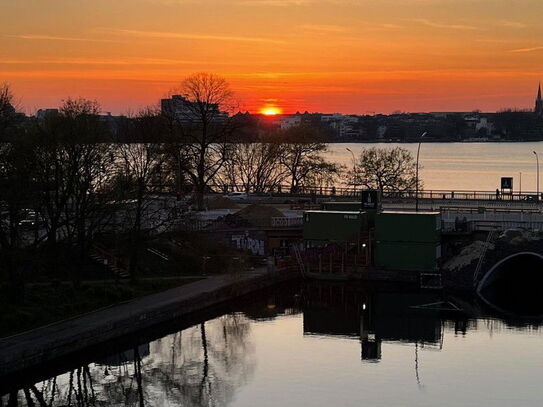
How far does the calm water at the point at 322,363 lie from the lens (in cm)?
3275

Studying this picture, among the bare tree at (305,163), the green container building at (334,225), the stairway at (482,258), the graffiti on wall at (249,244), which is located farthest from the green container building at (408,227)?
the bare tree at (305,163)

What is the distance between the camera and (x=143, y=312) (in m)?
40.3

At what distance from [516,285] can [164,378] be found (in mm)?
29412

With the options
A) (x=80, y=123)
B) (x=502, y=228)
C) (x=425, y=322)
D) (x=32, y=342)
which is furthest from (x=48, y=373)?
(x=502, y=228)

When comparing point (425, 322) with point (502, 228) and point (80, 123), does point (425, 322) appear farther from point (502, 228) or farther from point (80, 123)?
point (80, 123)

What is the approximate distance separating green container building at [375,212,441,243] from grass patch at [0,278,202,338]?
16043mm

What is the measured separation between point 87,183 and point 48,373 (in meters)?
12.6

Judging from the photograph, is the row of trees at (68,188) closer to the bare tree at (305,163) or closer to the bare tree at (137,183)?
the bare tree at (137,183)

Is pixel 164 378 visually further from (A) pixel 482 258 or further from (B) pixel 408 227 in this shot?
(A) pixel 482 258

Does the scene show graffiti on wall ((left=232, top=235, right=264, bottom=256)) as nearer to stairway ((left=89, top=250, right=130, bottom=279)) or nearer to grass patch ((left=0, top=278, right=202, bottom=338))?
stairway ((left=89, top=250, right=130, bottom=279))

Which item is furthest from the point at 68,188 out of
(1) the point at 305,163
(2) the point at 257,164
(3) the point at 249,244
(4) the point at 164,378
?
(2) the point at 257,164

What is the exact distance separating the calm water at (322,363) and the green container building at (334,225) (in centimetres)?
852

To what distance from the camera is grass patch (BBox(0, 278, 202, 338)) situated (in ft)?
120

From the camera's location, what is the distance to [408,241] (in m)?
56.2
